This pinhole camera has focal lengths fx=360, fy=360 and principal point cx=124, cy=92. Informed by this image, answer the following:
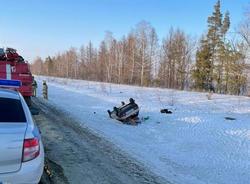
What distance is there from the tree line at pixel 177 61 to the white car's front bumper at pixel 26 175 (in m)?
43.1

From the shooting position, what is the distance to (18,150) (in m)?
4.32

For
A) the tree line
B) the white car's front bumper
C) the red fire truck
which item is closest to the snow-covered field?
the red fire truck

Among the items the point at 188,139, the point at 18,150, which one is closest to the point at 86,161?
the point at 18,150

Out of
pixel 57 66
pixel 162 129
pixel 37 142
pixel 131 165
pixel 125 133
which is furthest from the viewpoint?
pixel 57 66

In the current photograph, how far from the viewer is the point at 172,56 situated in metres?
69.8

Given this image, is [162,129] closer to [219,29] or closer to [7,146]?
[7,146]

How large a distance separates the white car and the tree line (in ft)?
141

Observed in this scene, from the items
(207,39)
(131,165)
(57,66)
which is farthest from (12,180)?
(57,66)

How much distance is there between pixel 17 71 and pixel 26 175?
894cm

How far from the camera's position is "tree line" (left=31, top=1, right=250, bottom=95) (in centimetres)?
5481

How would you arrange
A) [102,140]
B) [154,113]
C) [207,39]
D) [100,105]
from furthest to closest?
[207,39] → [100,105] → [154,113] → [102,140]

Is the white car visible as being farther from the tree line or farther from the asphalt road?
the tree line

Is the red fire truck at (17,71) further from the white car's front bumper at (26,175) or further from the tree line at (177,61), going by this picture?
the tree line at (177,61)

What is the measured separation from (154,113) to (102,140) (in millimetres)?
6556
